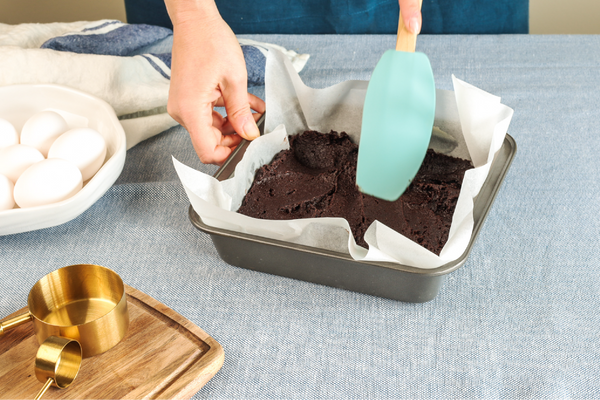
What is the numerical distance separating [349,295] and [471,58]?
2.57 ft

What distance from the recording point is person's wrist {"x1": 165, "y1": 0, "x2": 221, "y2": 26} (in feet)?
2.91

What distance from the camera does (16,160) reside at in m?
0.84

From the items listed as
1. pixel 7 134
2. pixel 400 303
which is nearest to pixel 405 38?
pixel 400 303

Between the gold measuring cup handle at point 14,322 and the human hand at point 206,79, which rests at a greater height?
the human hand at point 206,79

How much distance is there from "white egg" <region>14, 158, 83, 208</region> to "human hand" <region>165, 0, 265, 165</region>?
208mm

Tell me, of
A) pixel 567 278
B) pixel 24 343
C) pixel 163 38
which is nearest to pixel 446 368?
pixel 567 278

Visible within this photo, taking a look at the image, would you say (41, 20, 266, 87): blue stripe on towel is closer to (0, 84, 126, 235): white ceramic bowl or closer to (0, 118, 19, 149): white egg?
(0, 84, 126, 235): white ceramic bowl

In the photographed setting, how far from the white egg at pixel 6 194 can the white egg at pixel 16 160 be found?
0.03m

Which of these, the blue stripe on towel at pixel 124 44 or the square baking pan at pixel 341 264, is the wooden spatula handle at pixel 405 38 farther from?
the blue stripe on towel at pixel 124 44

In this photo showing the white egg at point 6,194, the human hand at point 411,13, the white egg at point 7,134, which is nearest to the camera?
the human hand at point 411,13

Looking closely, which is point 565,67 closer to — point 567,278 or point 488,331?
point 567,278

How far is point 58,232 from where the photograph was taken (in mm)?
851

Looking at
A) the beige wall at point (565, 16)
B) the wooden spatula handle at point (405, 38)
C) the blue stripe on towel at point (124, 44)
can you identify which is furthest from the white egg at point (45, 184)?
the beige wall at point (565, 16)

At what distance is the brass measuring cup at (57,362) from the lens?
55 cm
